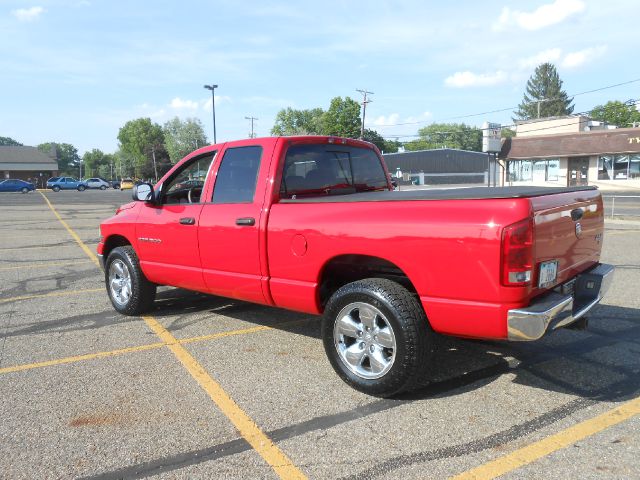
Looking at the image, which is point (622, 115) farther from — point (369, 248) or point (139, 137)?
point (369, 248)

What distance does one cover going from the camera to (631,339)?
4.79 metres

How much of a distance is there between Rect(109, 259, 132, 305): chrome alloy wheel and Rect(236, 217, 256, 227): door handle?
2.11 meters

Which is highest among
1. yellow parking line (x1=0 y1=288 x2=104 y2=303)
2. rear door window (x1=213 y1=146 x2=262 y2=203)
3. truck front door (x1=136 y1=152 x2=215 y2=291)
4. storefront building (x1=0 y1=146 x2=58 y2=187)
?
storefront building (x1=0 y1=146 x2=58 y2=187)

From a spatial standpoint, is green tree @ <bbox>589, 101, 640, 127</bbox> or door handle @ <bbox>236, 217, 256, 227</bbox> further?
green tree @ <bbox>589, 101, 640, 127</bbox>

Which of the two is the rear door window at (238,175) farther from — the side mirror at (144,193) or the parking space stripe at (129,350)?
the parking space stripe at (129,350)

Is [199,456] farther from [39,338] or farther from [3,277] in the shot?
[3,277]

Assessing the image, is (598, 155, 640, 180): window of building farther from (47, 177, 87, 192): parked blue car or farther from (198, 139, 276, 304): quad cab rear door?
(47, 177, 87, 192): parked blue car

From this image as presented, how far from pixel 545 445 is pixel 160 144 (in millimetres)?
121287

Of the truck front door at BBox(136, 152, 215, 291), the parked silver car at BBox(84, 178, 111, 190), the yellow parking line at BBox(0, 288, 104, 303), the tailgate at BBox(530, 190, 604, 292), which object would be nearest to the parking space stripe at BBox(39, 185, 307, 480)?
the truck front door at BBox(136, 152, 215, 291)

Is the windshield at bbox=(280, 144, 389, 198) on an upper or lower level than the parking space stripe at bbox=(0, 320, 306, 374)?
upper

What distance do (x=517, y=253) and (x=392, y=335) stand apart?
101cm

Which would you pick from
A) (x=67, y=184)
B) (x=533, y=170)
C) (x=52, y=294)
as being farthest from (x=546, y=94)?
(x=52, y=294)

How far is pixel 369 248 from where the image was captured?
358 cm

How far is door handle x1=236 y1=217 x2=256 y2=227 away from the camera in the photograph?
14.1ft
